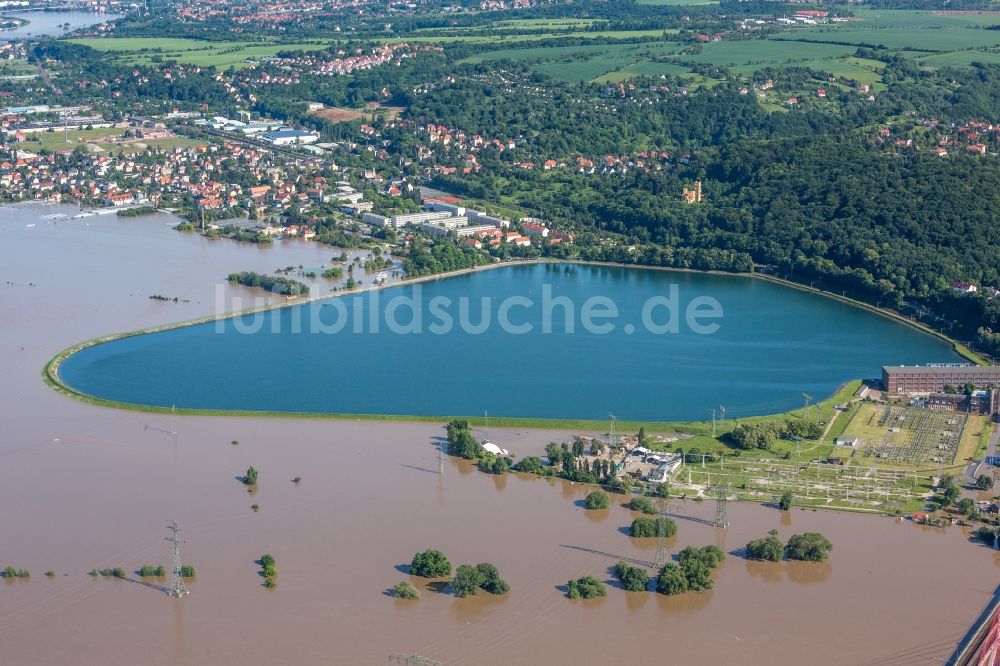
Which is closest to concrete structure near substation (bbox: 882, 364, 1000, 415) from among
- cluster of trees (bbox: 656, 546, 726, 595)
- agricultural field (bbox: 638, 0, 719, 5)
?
cluster of trees (bbox: 656, 546, 726, 595)

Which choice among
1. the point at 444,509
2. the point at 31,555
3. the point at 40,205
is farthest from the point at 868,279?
the point at 40,205

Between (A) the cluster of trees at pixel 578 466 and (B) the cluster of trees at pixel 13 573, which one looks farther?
(A) the cluster of trees at pixel 578 466

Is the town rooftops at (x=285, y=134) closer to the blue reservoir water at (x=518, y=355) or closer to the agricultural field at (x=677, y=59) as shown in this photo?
the agricultural field at (x=677, y=59)

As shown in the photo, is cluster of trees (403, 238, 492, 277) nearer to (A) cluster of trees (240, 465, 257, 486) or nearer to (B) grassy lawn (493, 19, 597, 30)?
(A) cluster of trees (240, 465, 257, 486)

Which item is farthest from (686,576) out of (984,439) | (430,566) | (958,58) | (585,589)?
(958,58)

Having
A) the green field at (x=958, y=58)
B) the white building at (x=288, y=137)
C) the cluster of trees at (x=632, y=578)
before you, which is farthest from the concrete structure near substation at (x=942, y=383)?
the green field at (x=958, y=58)
